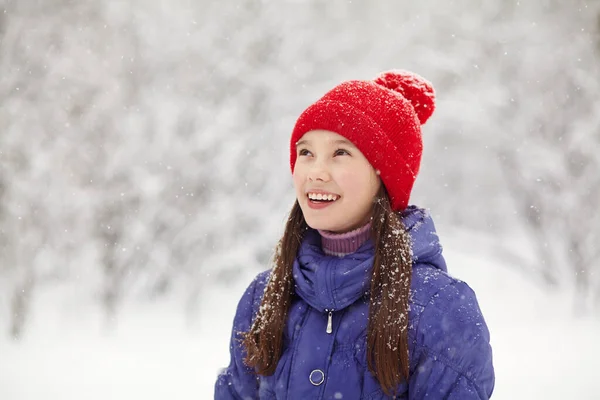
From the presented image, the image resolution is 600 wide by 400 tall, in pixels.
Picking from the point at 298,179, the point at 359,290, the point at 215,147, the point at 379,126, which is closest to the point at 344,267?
the point at 359,290

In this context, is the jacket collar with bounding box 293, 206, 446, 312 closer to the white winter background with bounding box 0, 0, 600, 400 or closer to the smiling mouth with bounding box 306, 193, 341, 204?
the smiling mouth with bounding box 306, 193, 341, 204

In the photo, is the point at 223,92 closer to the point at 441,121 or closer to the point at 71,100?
the point at 71,100

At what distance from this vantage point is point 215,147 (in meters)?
7.51

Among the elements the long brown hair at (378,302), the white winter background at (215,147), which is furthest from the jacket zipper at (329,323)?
the white winter background at (215,147)

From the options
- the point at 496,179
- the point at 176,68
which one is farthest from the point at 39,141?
the point at 496,179

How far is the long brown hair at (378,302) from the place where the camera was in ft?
4.69

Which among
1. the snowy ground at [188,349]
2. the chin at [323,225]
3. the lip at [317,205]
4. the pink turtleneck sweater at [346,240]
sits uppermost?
the lip at [317,205]

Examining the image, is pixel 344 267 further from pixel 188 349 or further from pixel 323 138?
pixel 188 349

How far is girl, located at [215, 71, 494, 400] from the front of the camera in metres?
1.43

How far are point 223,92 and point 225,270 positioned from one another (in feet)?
8.42

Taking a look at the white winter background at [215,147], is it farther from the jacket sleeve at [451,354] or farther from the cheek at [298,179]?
the jacket sleeve at [451,354]

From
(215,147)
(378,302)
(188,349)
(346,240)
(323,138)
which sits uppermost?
(215,147)

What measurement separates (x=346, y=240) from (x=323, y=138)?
0.32 meters

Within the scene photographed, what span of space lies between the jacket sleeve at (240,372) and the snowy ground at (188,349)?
3283 mm
